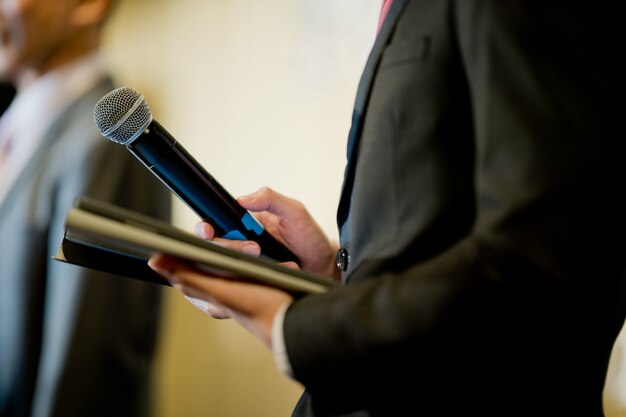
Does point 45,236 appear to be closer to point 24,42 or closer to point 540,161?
point 24,42

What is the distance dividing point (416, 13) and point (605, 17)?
14 cm

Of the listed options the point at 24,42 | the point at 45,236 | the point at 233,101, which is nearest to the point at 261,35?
the point at 233,101

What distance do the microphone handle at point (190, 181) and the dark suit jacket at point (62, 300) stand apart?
0.75m

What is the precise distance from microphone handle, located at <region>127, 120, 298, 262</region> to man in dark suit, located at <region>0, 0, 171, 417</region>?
0.76 m

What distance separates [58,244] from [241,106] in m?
0.52

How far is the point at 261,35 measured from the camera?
1570mm

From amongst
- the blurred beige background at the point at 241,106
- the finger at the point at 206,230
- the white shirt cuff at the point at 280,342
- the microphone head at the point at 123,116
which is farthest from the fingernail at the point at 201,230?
the blurred beige background at the point at 241,106

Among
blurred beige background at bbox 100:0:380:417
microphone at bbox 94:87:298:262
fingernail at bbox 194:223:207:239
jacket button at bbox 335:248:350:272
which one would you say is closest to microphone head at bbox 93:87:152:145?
microphone at bbox 94:87:298:262

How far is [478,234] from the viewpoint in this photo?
1.54 ft

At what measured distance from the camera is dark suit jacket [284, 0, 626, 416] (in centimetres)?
46

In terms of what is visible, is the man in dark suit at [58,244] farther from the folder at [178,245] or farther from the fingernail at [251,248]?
→ the folder at [178,245]

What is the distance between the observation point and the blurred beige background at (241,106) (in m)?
1.39

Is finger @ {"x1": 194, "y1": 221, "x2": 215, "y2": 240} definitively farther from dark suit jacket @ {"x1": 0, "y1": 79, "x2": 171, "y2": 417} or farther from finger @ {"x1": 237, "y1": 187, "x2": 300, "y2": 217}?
dark suit jacket @ {"x1": 0, "y1": 79, "x2": 171, "y2": 417}

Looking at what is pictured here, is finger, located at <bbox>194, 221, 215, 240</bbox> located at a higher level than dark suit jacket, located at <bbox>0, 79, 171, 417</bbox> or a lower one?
higher
